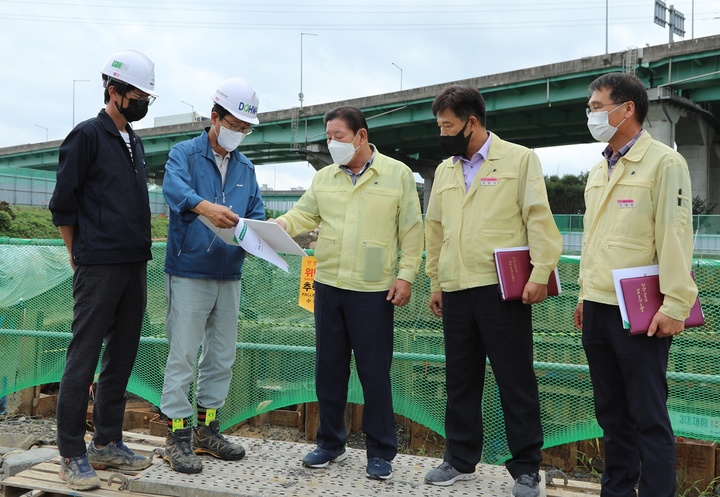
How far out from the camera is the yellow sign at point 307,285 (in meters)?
5.26

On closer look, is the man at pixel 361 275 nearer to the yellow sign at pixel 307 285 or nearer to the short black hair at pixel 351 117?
the short black hair at pixel 351 117

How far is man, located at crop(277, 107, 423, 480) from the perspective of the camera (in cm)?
400

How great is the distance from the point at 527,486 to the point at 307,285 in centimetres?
227

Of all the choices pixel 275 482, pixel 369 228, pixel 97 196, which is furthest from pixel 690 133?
pixel 97 196

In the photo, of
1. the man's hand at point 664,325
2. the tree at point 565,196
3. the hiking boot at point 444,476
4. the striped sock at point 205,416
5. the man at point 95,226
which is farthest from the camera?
the tree at point 565,196

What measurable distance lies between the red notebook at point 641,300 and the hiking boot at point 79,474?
298 cm

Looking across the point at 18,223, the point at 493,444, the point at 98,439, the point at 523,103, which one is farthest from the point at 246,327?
the point at 523,103

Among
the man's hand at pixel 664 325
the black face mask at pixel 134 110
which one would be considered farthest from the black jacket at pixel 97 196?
the man's hand at pixel 664 325

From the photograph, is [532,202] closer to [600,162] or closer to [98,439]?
[600,162]

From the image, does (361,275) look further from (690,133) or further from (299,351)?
(690,133)

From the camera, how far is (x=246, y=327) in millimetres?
5512

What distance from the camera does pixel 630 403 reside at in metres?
3.35

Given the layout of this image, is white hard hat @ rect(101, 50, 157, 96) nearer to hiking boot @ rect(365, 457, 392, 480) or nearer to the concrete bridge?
hiking boot @ rect(365, 457, 392, 480)

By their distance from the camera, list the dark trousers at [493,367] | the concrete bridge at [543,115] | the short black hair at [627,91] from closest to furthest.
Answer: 1. the short black hair at [627,91]
2. the dark trousers at [493,367]
3. the concrete bridge at [543,115]
